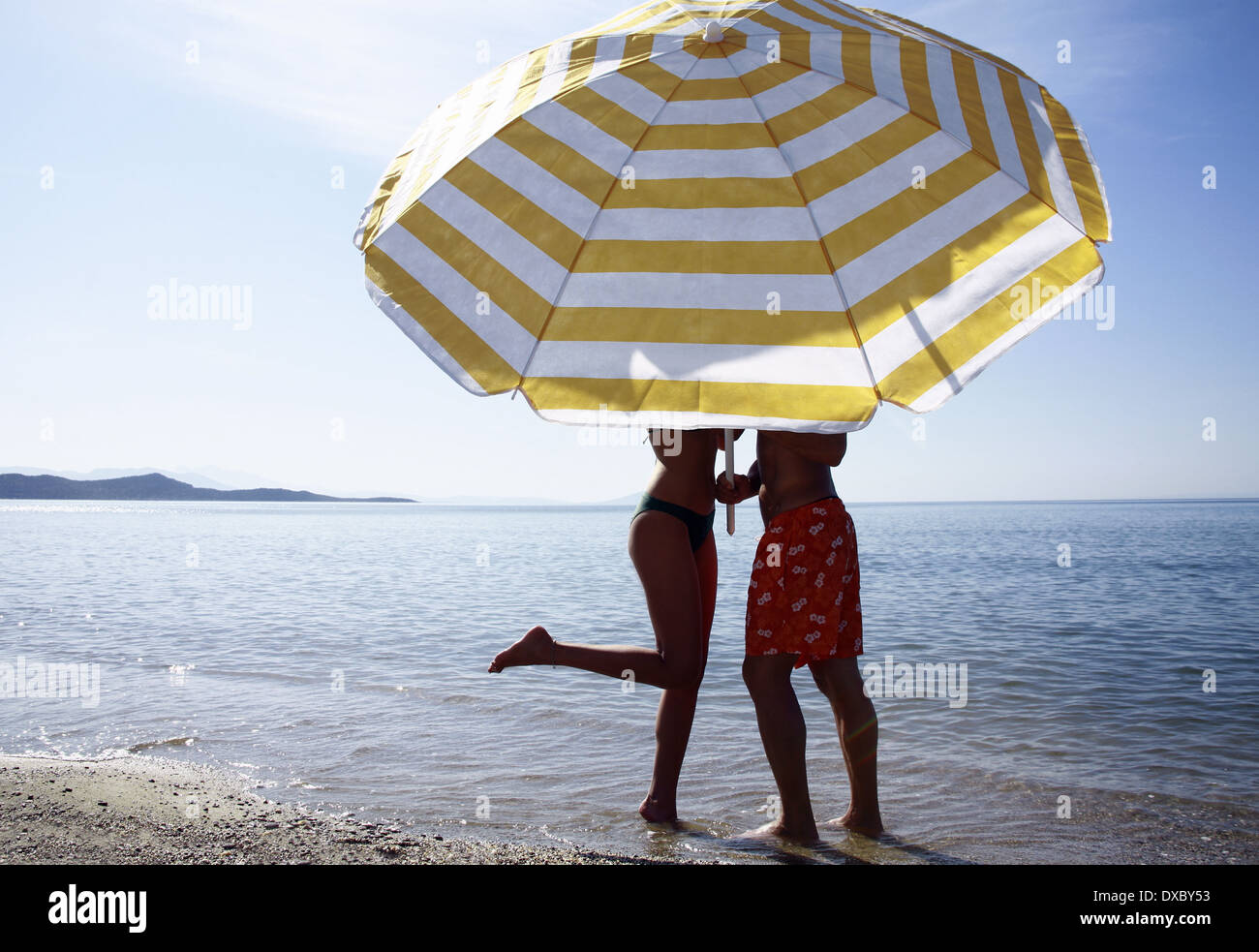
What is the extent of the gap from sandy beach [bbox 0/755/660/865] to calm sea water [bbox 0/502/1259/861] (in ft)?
1.47

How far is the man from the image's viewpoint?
114 inches

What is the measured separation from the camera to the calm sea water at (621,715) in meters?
3.88

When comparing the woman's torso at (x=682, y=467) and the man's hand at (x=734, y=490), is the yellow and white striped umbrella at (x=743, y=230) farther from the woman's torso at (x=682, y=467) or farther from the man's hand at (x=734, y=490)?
the man's hand at (x=734, y=490)

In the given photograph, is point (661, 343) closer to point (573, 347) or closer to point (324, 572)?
point (573, 347)

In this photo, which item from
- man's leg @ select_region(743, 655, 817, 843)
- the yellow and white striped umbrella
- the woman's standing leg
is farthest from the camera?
the woman's standing leg

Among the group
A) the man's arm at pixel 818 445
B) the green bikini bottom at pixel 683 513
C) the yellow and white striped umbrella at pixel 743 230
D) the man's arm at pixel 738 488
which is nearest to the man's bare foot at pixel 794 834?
the green bikini bottom at pixel 683 513

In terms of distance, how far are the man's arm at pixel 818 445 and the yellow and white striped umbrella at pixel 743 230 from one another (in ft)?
2.86

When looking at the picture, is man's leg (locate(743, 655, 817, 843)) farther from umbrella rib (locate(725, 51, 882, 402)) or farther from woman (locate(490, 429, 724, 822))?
umbrella rib (locate(725, 51, 882, 402))

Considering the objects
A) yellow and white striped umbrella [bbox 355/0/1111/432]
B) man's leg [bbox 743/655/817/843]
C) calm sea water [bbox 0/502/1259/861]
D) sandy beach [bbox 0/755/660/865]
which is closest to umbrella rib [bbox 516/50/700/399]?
yellow and white striped umbrella [bbox 355/0/1111/432]

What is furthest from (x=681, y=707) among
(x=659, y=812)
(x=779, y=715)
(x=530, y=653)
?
(x=530, y=653)

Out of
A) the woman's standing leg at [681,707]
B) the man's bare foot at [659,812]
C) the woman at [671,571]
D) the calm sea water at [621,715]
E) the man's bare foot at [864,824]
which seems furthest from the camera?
the calm sea water at [621,715]

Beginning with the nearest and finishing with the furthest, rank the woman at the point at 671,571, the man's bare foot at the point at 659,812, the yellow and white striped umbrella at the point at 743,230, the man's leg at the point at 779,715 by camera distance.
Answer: the yellow and white striped umbrella at the point at 743,230 → the woman at the point at 671,571 → the man's leg at the point at 779,715 → the man's bare foot at the point at 659,812

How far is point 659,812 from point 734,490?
4.63 feet

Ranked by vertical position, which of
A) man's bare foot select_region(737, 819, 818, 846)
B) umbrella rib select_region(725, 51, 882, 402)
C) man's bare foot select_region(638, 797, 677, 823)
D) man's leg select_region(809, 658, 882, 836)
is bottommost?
man's bare foot select_region(638, 797, 677, 823)
